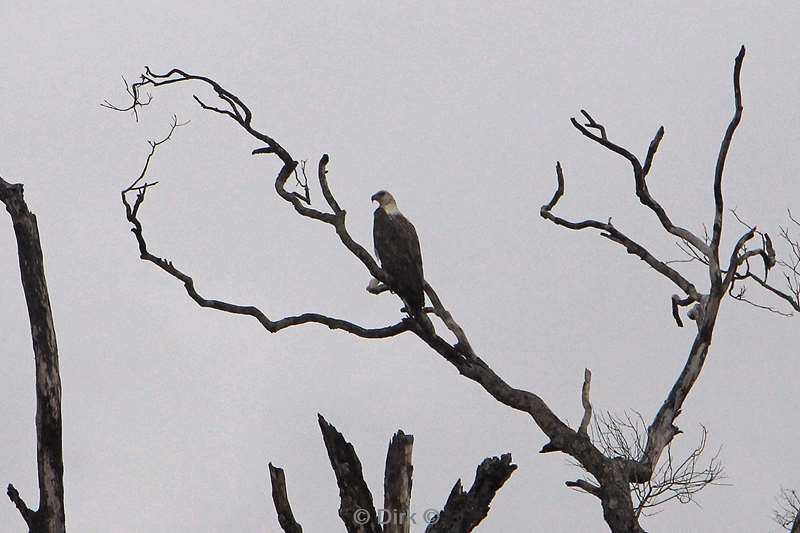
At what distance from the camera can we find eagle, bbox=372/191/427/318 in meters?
9.02

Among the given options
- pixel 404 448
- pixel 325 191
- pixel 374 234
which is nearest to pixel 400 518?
pixel 404 448

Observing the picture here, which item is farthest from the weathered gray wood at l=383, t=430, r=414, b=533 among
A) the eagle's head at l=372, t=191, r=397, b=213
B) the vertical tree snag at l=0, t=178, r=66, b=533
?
the eagle's head at l=372, t=191, r=397, b=213

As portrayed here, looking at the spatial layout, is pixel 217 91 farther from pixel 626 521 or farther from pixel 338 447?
pixel 626 521

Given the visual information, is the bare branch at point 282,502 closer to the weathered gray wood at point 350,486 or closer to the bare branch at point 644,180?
the weathered gray wood at point 350,486

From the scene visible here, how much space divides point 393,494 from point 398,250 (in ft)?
9.81

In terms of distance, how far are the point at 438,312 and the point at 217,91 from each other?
221 centimetres

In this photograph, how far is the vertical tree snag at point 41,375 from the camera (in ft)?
23.9

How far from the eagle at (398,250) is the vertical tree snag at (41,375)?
259 cm

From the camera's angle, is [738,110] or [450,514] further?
[738,110]

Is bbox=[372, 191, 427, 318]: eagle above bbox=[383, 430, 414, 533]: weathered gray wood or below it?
above

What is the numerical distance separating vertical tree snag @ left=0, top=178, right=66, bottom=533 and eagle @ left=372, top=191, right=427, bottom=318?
2.59m

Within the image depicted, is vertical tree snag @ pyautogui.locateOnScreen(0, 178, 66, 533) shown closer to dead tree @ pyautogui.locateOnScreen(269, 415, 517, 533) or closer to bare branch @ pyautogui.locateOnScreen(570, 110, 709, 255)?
dead tree @ pyautogui.locateOnScreen(269, 415, 517, 533)

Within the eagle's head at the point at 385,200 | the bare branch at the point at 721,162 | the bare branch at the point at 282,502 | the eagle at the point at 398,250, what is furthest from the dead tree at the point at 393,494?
the eagle's head at the point at 385,200

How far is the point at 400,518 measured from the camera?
305 inches
